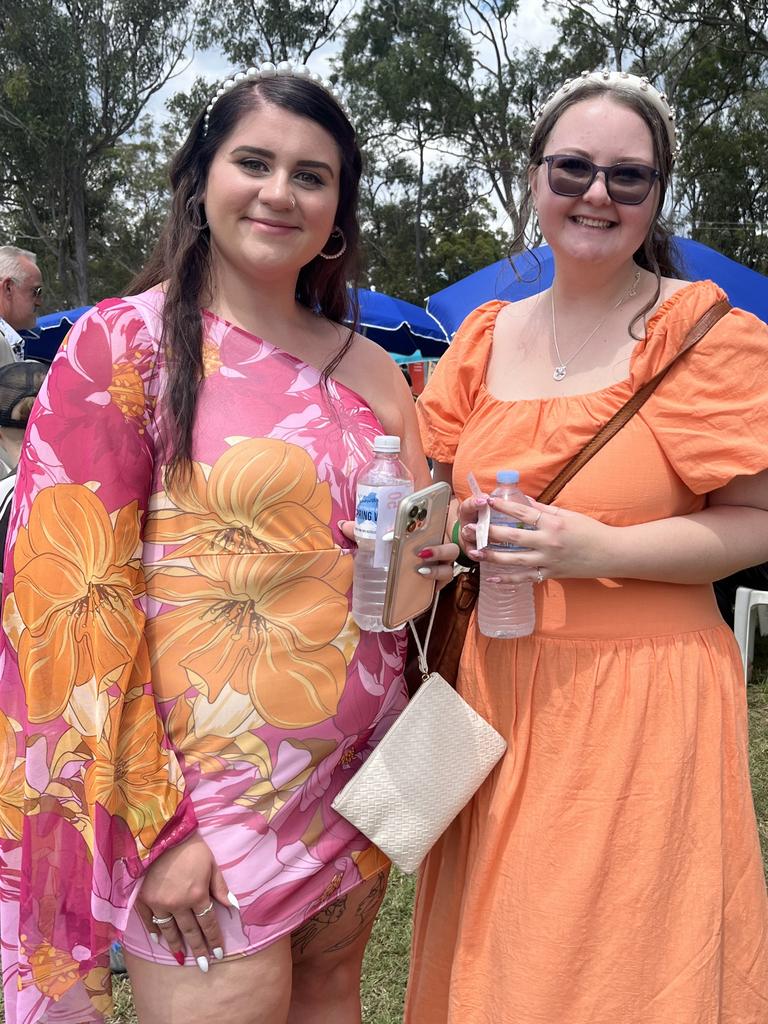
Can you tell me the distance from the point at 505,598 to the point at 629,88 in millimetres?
1113

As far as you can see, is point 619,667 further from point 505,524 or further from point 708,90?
point 708,90

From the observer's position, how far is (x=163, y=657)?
1.57 metres

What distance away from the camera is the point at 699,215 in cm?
2431

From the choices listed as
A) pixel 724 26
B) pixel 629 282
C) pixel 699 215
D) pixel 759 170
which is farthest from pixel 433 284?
pixel 629 282

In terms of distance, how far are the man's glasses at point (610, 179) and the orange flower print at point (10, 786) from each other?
1.52 metres

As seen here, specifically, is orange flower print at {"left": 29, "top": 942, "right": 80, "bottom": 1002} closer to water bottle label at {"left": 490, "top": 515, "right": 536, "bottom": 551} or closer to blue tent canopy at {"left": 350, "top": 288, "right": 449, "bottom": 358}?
water bottle label at {"left": 490, "top": 515, "right": 536, "bottom": 551}

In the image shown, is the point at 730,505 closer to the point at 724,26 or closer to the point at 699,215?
the point at 724,26

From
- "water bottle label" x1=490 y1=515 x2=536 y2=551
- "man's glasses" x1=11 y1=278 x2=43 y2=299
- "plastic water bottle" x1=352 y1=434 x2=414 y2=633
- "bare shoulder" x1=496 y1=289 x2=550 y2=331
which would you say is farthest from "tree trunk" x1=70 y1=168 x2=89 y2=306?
"water bottle label" x1=490 y1=515 x2=536 y2=551

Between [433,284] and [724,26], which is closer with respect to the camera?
[724,26]

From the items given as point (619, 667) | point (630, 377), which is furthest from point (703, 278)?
point (619, 667)

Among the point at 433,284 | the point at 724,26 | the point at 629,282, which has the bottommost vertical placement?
the point at 629,282

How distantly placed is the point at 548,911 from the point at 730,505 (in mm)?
880

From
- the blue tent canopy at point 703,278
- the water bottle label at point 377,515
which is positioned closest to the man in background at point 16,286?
the blue tent canopy at point 703,278

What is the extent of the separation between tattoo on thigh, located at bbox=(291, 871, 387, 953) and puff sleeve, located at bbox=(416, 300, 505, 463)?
97 cm
